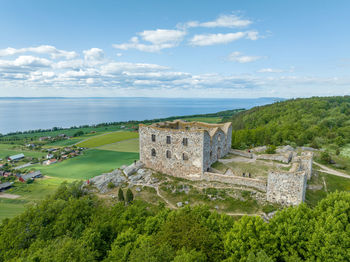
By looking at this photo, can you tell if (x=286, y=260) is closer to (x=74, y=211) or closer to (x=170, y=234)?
(x=170, y=234)

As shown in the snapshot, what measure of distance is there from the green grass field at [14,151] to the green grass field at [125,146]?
1971 cm

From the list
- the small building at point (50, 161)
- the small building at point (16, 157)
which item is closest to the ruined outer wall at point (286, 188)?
the small building at point (50, 161)

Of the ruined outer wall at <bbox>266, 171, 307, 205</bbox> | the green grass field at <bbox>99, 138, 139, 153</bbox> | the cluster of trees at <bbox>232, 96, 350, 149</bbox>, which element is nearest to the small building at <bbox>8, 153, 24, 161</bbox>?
the green grass field at <bbox>99, 138, 139, 153</bbox>

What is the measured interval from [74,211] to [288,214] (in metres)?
18.9

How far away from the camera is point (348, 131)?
53312 millimetres

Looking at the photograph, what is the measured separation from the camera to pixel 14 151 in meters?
64.2

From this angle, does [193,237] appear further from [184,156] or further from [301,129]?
[301,129]

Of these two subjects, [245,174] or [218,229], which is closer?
[218,229]

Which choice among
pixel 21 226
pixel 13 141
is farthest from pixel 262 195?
pixel 13 141

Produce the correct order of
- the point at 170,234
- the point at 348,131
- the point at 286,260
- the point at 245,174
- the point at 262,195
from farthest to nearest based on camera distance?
the point at 348,131, the point at 245,174, the point at 262,195, the point at 170,234, the point at 286,260

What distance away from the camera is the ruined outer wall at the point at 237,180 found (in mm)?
22558

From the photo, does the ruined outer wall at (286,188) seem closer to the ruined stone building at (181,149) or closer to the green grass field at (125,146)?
the ruined stone building at (181,149)

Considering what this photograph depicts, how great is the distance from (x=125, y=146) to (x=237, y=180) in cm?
4741

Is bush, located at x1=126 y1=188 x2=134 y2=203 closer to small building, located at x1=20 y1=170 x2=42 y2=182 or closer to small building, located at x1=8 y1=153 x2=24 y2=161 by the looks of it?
small building, located at x1=20 y1=170 x2=42 y2=182
